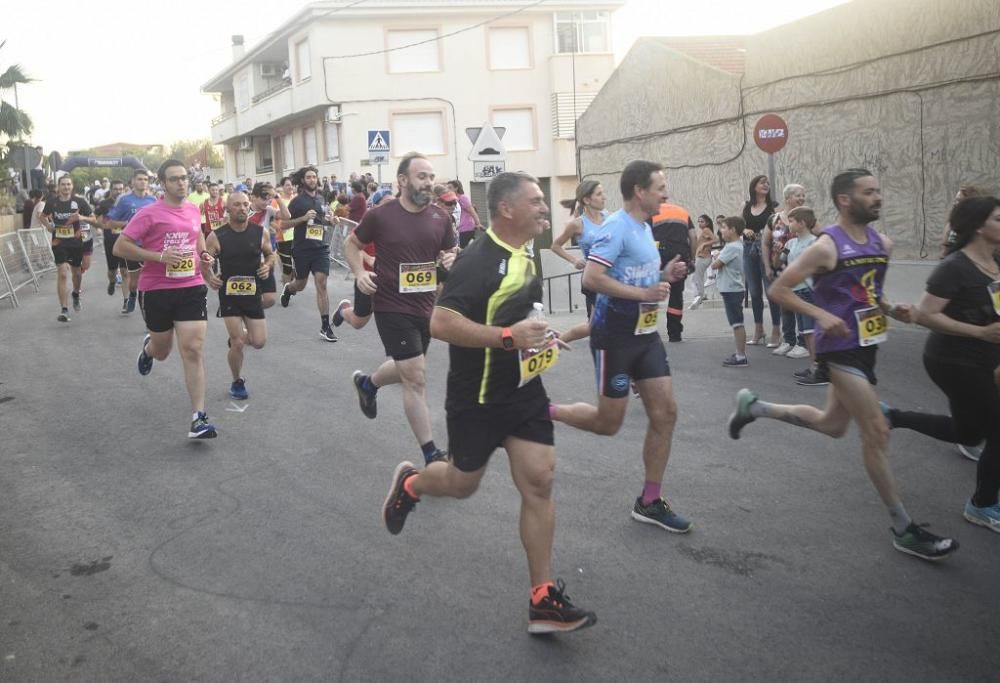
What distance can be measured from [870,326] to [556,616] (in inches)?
89.9

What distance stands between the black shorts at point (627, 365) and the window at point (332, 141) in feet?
118

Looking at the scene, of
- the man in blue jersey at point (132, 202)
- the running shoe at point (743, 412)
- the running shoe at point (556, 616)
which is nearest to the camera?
the running shoe at point (556, 616)

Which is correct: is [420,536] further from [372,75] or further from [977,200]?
[372,75]

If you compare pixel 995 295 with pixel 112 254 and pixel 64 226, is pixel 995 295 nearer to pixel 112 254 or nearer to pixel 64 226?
pixel 64 226

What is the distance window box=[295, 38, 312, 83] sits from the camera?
135 ft

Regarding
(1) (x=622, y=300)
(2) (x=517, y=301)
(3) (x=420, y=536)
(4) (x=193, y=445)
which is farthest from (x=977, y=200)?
(4) (x=193, y=445)

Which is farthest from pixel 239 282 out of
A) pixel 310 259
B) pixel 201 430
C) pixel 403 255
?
pixel 310 259

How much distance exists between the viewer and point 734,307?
11219 mm

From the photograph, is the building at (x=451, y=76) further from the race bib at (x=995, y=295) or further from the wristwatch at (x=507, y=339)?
the wristwatch at (x=507, y=339)

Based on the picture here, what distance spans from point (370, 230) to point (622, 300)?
2.24m

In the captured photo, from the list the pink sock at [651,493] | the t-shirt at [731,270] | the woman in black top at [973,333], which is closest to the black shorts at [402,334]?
the pink sock at [651,493]

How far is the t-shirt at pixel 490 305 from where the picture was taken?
4.24m

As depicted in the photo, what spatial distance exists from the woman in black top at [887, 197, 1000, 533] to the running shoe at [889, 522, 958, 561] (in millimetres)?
583

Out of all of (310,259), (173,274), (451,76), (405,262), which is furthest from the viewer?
(451,76)
